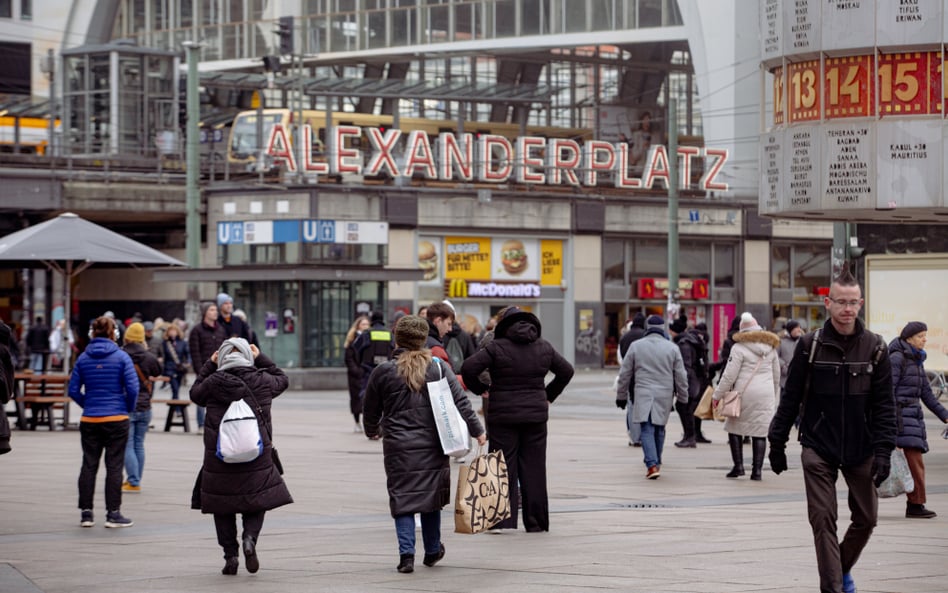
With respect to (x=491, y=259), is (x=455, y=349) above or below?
below

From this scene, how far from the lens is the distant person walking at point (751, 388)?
17.2 meters

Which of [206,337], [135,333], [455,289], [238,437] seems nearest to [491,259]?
[455,289]

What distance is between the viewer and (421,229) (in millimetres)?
47938

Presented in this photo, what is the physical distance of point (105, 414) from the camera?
43.0 feet

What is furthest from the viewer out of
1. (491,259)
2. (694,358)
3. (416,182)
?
(416,182)

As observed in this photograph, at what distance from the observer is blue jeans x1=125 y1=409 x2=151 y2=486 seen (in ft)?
50.8

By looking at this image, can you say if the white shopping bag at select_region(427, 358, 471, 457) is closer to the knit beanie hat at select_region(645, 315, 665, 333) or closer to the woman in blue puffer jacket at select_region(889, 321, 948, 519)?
the woman in blue puffer jacket at select_region(889, 321, 948, 519)

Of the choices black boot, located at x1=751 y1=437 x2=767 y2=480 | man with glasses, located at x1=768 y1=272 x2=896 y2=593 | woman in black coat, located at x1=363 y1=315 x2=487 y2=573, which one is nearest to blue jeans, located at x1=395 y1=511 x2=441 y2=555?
woman in black coat, located at x1=363 y1=315 x2=487 y2=573

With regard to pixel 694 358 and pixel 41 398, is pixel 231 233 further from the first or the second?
pixel 694 358

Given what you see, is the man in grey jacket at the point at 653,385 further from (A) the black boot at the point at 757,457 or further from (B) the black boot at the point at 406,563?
(B) the black boot at the point at 406,563

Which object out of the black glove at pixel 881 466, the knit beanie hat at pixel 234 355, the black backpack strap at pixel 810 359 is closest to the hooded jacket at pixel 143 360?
the knit beanie hat at pixel 234 355

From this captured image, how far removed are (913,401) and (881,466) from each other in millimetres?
5193

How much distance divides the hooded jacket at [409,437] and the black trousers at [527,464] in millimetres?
1734

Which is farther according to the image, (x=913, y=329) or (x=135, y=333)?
(x=135, y=333)
